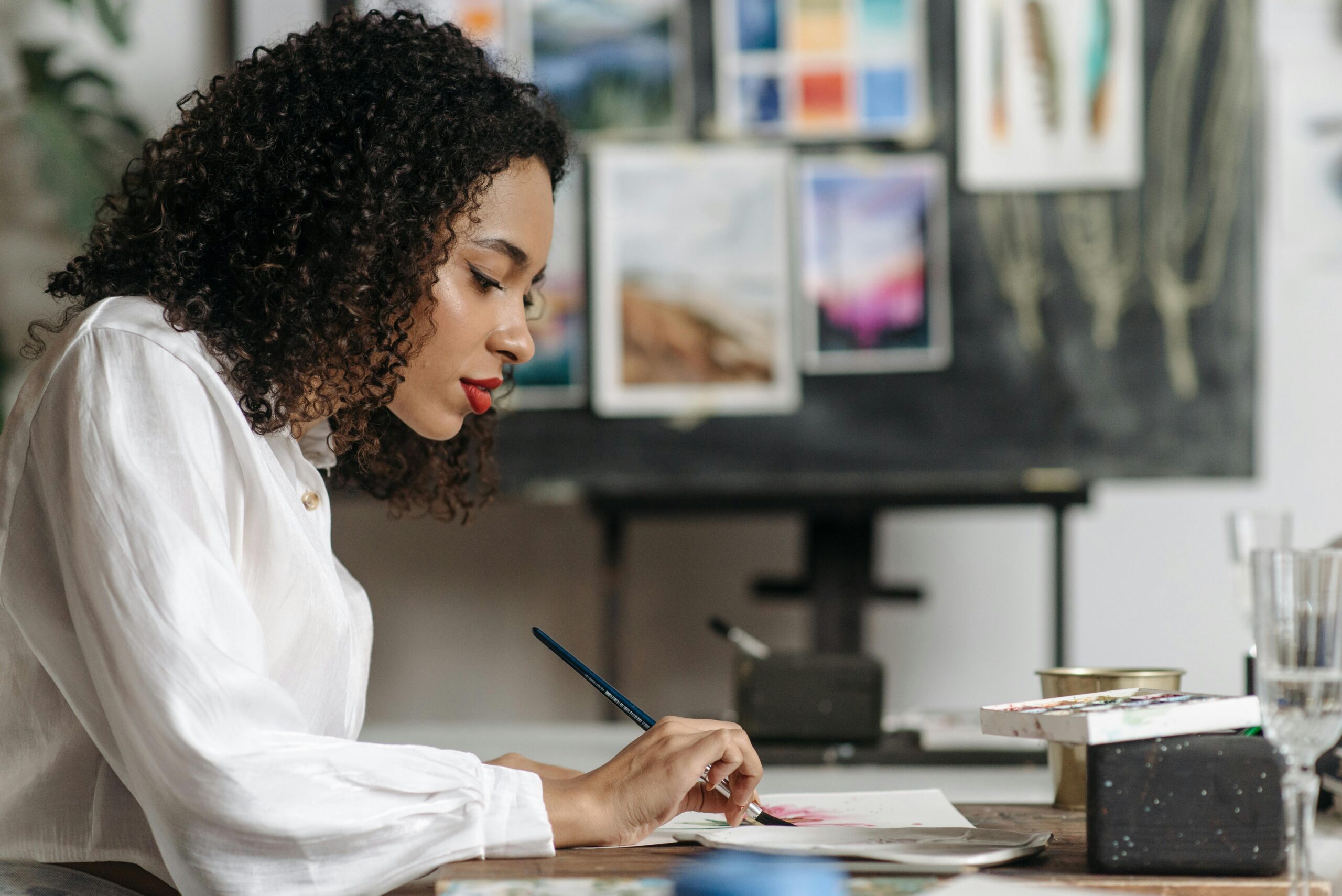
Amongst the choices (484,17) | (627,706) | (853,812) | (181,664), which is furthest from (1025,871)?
(484,17)

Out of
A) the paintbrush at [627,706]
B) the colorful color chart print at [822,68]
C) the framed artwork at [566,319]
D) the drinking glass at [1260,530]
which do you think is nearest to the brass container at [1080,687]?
the drinking glass at [1260,530]

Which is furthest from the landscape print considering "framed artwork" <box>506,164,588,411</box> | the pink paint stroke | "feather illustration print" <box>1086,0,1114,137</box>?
the pink paint stroke

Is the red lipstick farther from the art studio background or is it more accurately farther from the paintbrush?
the art studio background

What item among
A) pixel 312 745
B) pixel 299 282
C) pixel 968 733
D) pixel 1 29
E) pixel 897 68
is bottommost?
pixel 968 733

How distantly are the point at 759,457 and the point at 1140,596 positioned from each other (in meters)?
0.93

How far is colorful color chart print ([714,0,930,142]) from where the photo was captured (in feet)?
8.45

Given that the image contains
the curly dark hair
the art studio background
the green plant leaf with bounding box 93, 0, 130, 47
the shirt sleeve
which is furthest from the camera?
the green plant leaf with bounding box 93, 0, 130, 47

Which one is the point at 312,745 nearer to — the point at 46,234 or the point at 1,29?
the point at 46,234

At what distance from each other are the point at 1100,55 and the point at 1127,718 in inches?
84.6

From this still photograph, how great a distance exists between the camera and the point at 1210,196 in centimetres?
250

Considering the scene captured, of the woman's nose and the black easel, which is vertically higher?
the woman's nose

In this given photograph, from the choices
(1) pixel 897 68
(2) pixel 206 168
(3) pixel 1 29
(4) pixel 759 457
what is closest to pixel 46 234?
(3) pixel 1 29

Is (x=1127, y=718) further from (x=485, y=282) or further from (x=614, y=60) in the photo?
(x=614, y=60)

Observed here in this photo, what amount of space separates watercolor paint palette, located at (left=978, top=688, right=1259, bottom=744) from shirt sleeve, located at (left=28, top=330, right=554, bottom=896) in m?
0.27
